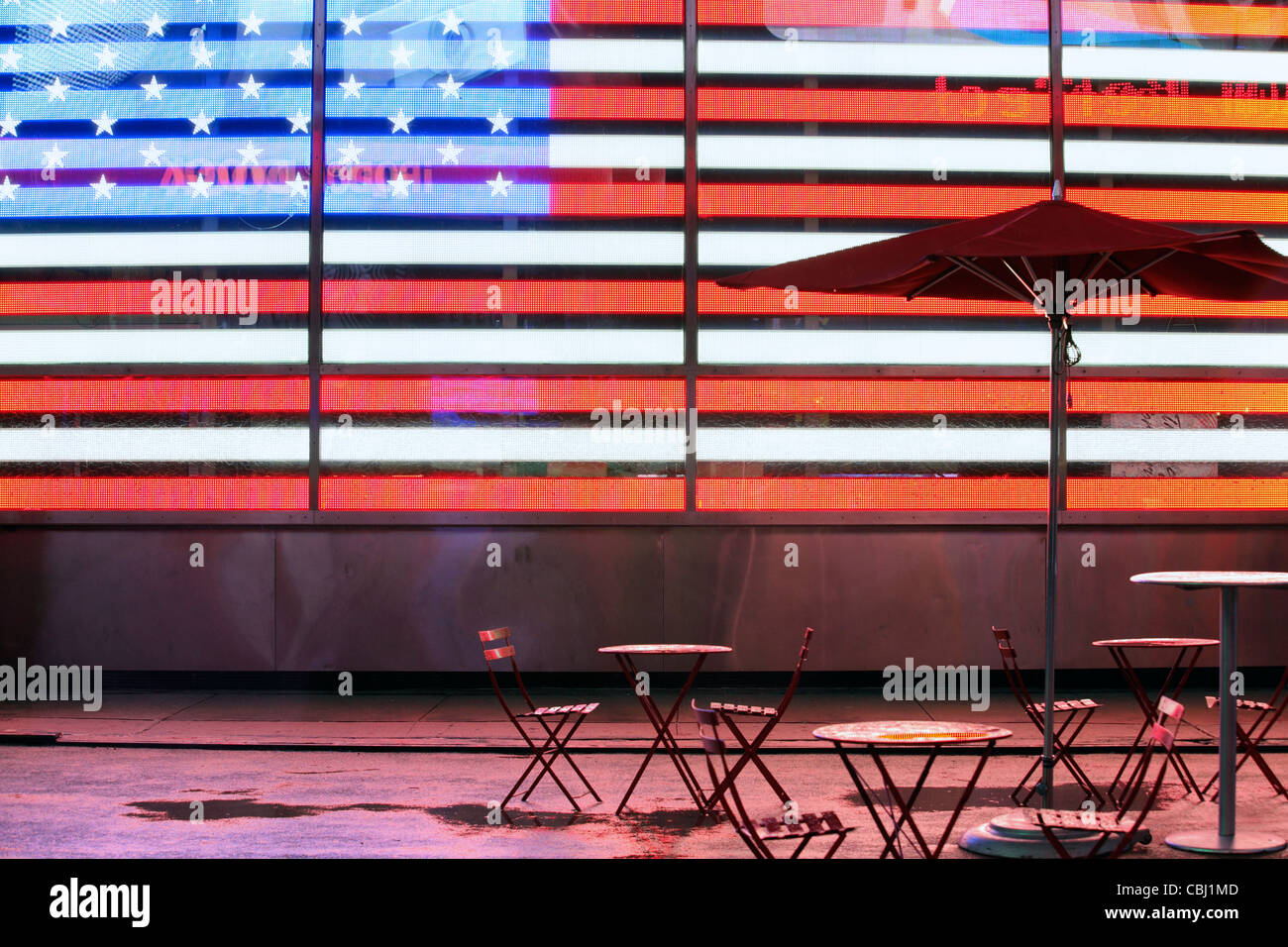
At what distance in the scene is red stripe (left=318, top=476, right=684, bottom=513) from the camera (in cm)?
1212

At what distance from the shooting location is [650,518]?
12.0m

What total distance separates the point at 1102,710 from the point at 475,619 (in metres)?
5.40

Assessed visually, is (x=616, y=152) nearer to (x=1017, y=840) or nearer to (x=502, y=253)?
(x=502, y=253)

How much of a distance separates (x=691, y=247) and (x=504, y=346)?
1.90 meters

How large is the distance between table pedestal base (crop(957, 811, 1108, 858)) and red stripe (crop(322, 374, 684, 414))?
603cm

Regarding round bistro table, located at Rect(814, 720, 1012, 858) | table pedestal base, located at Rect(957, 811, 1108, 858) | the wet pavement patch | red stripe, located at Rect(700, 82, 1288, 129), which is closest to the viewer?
round bistro table, located at Rect(814, 720, 1012, 858)

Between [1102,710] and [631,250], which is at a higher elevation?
[631,250]

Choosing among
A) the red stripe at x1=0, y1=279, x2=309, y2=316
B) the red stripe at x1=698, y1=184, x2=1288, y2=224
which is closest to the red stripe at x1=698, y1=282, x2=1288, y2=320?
the red stripe at x1=698, y1=184, x2=1288, y2=224

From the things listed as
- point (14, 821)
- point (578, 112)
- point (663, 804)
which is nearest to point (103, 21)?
point (578, 112)

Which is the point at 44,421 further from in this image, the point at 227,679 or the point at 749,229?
the point at 749,229

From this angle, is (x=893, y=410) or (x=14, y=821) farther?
(x=893, y=410)

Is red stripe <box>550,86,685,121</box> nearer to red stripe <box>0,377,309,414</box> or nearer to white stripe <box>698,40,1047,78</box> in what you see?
white stripe <box>698,40,1047,78</box>
